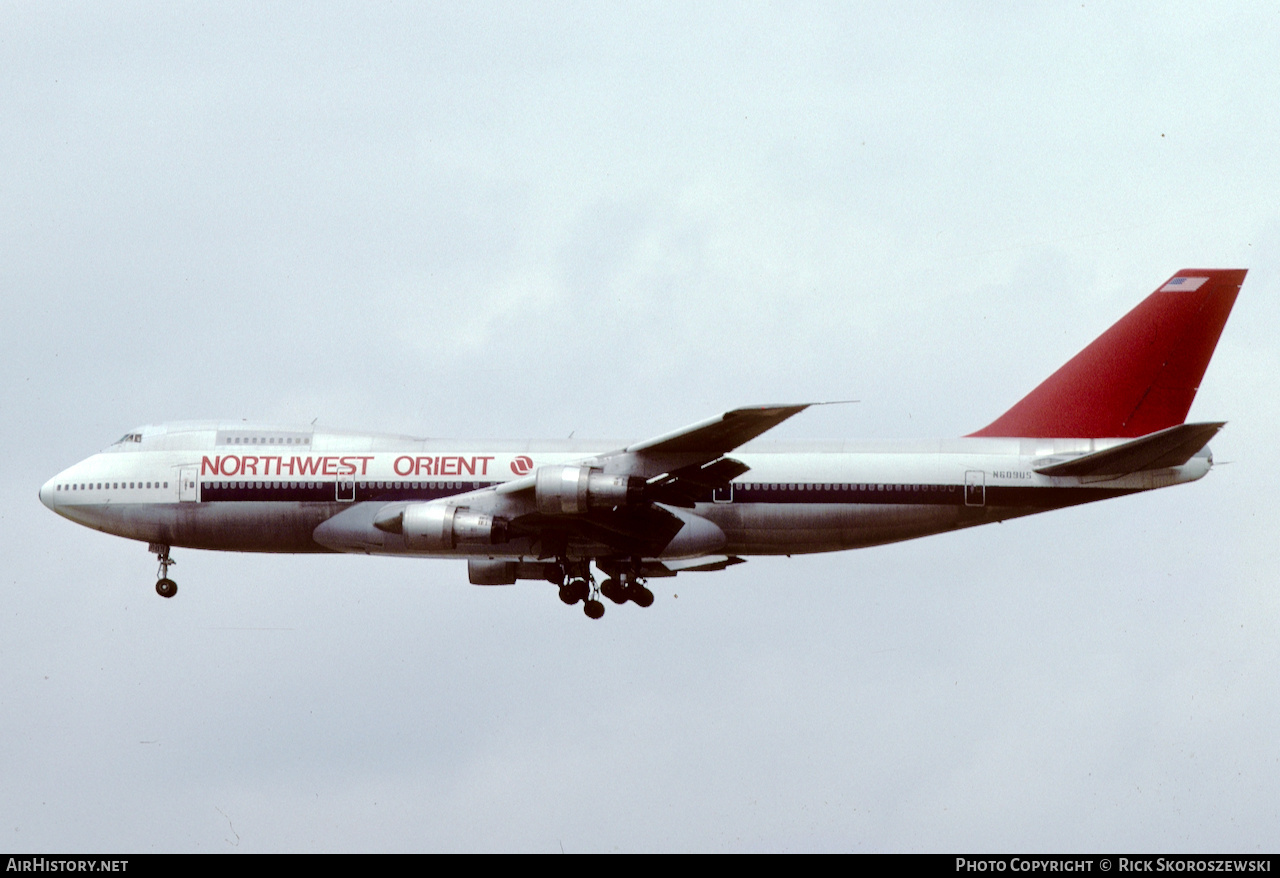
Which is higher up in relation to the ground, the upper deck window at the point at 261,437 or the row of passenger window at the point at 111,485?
the upper deck window at the point at 261,437

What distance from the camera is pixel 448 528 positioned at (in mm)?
47125

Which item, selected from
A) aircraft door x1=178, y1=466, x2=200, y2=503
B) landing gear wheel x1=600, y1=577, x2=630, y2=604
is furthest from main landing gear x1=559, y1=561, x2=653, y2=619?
aircraft door x1=178, y1=466, x2=200, y2=503

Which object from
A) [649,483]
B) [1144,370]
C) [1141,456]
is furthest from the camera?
[1144,370]

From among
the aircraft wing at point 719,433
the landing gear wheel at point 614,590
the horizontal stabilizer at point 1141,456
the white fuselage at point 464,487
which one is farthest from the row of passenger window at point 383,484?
the horizontal stabilizer at point 1141,456

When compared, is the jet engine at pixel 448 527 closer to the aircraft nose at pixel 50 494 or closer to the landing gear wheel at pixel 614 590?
the landing gear wheel at pixel 614 590

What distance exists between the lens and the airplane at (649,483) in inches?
1855

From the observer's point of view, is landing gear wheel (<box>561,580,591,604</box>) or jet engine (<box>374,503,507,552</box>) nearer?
jet engine (<box>374,503,507,552</box>)

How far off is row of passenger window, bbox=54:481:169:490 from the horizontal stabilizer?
2192 cm

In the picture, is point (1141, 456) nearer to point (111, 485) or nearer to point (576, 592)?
point (576, 592)

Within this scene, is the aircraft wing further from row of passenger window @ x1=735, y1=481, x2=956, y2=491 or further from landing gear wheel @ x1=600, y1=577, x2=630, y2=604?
landing gear wheel @ x1=600, y1=577, x2=630, y2=604

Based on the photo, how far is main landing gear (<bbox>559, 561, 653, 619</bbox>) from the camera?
165 ft

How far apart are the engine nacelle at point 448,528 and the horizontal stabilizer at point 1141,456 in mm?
12948

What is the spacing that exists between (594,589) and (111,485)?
12.6m

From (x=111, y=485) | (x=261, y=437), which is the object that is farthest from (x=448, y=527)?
(x=111, y=485)
